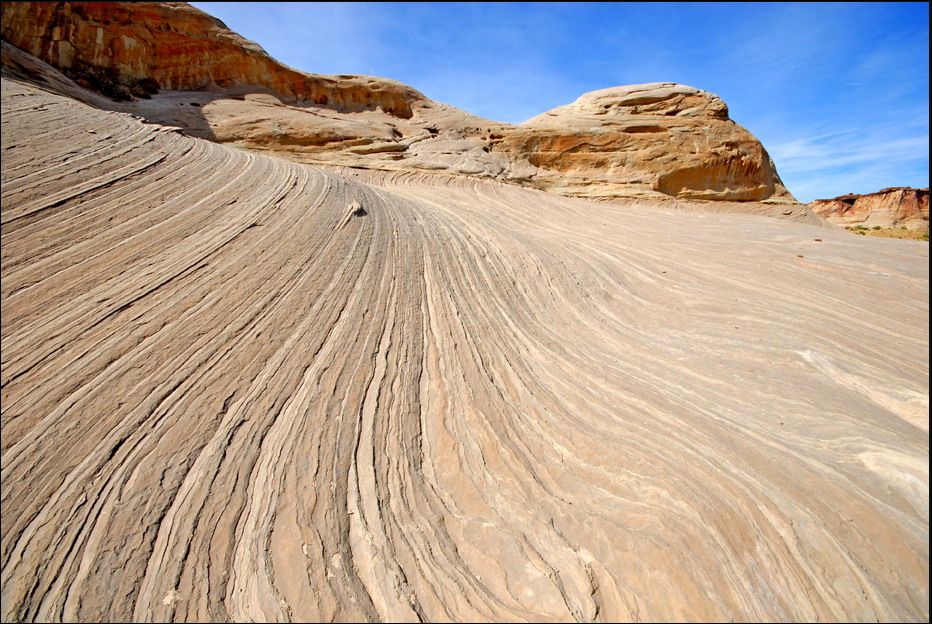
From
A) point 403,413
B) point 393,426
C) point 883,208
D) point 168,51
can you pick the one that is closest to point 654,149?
point 403,413

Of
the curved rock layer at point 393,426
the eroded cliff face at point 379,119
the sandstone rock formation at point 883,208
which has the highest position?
the sandstone rock formation at point 883,208

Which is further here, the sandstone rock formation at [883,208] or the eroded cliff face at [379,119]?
the sandstone rock formation at [883,208]

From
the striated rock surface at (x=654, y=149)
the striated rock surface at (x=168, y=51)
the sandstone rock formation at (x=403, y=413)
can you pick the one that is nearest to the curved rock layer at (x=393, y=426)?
the sandstone rock formation at (x=403, y=413)

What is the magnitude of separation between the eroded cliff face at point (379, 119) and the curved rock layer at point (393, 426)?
29.7 feet

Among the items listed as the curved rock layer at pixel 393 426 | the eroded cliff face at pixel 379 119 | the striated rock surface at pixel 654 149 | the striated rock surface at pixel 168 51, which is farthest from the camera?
the striated rock surface at pixel 654 149

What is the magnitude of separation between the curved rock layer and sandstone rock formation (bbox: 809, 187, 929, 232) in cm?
5600

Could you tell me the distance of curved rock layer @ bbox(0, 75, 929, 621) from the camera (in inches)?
81.0

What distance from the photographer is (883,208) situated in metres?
45.9

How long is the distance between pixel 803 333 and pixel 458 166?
1166cm

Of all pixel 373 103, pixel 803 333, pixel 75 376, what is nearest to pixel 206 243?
pixel 75 376

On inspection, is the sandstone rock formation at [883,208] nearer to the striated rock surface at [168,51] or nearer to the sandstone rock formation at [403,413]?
the striated rock surface at [168,51]

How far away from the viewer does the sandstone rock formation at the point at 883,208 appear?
43125 mm

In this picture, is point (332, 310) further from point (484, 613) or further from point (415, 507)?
point (484, 613)

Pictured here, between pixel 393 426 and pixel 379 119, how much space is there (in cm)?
1571
